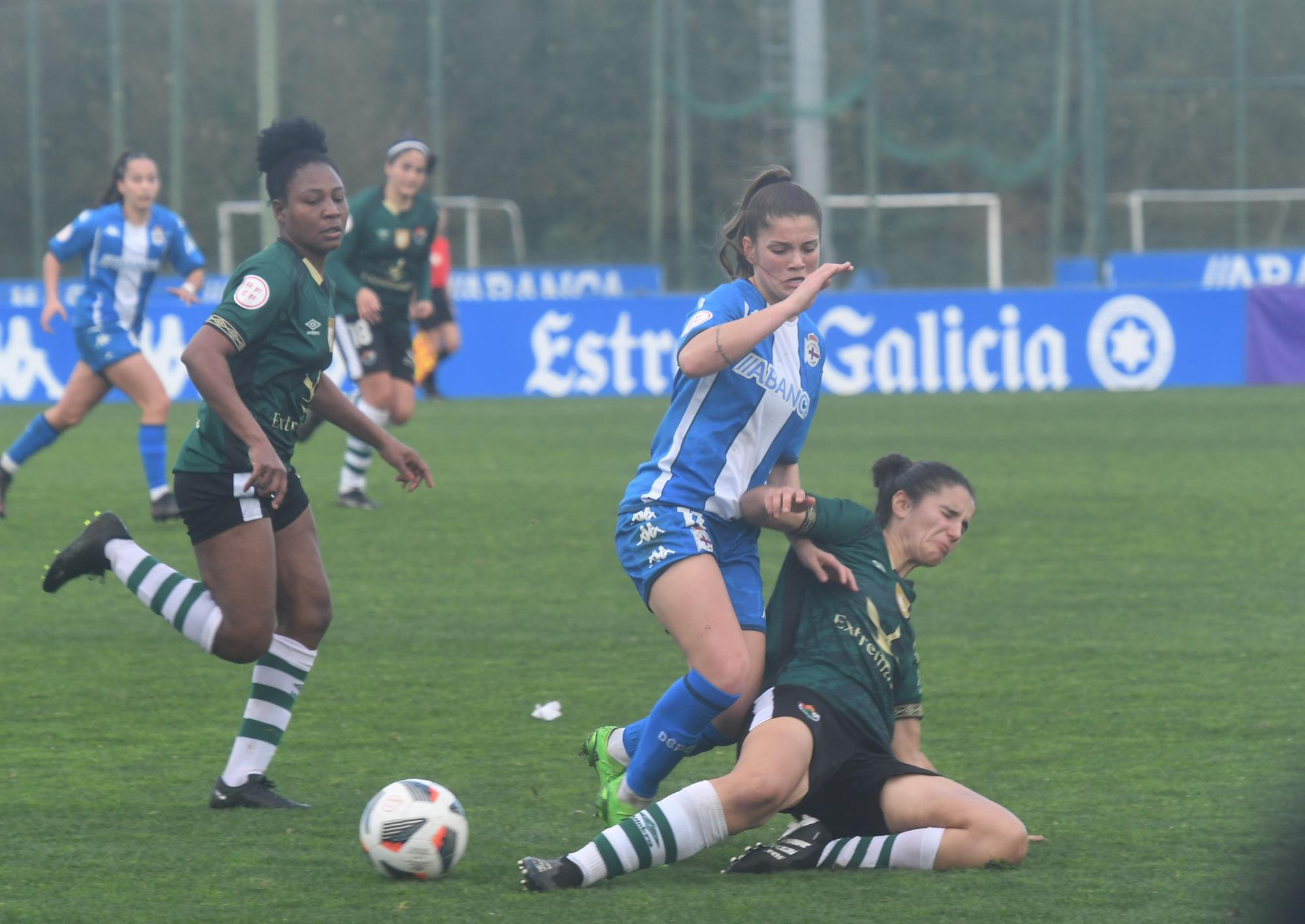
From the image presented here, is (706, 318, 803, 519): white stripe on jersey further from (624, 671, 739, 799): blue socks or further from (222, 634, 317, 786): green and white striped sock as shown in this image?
(222, 634, 317, 786): green and white striped sock

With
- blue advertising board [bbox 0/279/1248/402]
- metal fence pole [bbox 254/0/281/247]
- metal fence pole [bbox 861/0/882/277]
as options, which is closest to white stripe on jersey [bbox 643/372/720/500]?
blue advertising board [bbox 0/279/1248/402]

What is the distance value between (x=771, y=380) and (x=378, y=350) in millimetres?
6806

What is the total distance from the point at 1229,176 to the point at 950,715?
2783 cm

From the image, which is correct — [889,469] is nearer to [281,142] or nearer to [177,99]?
[281,142]

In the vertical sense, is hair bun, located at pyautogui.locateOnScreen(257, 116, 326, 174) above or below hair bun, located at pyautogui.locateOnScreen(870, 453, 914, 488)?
above

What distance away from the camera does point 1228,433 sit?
15.1 m

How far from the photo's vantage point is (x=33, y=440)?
10.6 meters

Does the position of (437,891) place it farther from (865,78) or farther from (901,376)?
(865,78)

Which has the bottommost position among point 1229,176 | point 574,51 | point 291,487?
point 291,487

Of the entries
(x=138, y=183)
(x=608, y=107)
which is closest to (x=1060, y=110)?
(x=608, y=107)

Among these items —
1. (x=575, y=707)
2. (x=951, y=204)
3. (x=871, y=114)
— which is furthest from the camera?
(x=951, y=204)

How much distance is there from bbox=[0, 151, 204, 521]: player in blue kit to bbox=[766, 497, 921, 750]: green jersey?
6.41 metres

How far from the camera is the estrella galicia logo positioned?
1950 cm

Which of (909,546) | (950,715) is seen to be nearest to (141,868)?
(909,546)
